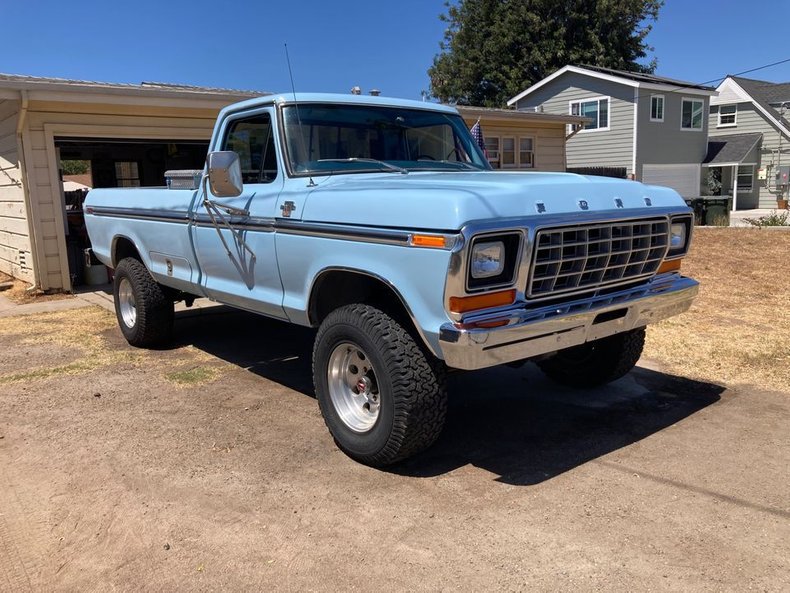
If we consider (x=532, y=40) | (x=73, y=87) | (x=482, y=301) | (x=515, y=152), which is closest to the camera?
(x=482, y=301)

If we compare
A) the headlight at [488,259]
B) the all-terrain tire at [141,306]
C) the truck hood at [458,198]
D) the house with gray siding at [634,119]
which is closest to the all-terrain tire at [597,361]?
the truck hood at [458,198]

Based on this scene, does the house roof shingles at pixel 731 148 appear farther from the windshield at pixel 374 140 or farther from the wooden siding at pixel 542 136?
the windshield at pixel 374 140

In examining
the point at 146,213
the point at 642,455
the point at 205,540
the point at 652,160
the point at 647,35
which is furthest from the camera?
the point at 647,35

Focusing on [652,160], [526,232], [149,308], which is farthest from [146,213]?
[652,160]

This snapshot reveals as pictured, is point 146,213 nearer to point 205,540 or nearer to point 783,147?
point 205,540

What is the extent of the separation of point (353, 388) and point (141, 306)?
10.2 ft

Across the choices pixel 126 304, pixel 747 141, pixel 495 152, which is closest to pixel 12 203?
pixel 126 304

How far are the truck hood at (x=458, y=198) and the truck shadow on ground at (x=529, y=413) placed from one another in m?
1.23

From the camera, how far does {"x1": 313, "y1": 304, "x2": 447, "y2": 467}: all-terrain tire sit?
361cm

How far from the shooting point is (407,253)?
11.3 ft

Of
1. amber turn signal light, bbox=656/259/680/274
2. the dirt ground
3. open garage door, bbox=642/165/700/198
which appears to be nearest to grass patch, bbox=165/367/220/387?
the dirt ground

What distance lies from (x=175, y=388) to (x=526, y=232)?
3395 millimetres

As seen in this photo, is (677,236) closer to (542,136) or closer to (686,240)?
(686,240)

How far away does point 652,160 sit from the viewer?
87.2 feet
